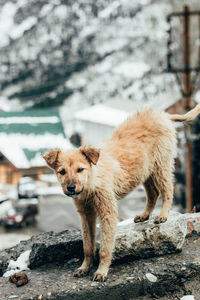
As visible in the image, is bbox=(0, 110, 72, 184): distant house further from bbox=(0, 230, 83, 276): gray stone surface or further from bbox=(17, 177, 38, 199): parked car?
bbox=(0, 230, 83, 276): gray stone surface

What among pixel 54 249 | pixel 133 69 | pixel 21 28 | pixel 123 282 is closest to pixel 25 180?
pixel 54 249

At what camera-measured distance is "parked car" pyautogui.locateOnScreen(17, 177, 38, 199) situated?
737 cm

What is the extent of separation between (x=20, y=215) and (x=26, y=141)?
1.78m

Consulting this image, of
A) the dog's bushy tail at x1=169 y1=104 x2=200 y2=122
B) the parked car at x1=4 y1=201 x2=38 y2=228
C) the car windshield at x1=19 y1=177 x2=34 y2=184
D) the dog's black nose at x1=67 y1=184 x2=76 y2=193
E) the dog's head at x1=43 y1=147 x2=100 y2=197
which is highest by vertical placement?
the dog's bushy tail at x1=169 y1=104 x2=200 y2=122

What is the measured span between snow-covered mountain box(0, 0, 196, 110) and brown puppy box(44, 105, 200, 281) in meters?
9.50

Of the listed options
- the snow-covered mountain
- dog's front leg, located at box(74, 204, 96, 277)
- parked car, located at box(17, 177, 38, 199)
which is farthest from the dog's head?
the snow-covered mountain

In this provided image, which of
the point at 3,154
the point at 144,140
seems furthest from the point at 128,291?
the point at 3,154

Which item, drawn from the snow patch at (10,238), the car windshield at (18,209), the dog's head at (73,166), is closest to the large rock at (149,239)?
the dog's head at (73,166)

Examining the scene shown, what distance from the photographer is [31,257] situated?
4.42m

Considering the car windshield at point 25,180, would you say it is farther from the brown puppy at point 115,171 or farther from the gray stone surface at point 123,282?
the brown puppy at point 115,171

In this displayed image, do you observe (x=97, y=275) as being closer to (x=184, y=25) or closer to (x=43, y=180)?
(x=43, y=180)

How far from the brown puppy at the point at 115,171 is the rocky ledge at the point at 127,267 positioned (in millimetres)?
152

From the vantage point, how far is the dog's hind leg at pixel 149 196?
4453 mm

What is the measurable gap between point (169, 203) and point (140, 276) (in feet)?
2.72
